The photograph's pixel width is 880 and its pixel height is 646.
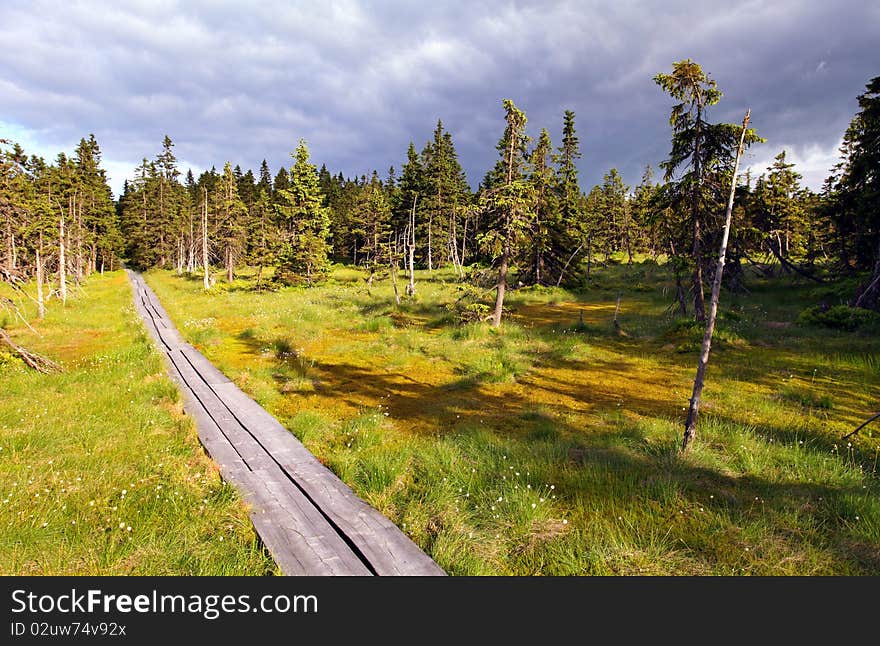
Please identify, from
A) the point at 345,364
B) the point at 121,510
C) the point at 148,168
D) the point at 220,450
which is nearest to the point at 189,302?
the point at 345,364

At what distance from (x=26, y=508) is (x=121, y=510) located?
1167 mm

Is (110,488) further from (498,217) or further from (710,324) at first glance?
(498,217)

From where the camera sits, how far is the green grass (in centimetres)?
472

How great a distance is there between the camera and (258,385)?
12.3m

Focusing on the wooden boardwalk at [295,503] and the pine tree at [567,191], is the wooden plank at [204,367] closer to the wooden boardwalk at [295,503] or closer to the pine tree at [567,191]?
the wooden boardwalk at [295,503]

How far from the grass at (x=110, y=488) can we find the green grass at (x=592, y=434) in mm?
2091

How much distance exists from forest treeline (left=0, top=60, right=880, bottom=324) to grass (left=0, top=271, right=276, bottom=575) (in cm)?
473

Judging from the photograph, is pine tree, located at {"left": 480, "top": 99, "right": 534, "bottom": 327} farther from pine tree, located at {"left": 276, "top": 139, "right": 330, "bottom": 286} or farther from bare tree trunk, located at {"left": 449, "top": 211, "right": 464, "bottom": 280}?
pine tree, located at {"left": 276, "top": 139, "right": 330, "bottom": 286}

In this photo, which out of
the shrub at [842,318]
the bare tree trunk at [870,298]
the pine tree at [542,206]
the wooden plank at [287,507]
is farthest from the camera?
the pine tree at [542,206]

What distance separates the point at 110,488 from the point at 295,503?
8.64 feet

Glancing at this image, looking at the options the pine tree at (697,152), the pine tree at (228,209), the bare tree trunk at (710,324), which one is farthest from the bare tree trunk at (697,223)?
the pine tree at (228,209)

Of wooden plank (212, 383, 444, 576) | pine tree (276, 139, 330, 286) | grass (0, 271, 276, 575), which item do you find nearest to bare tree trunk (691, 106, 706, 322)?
wooden plank (212, 383, 444, 576)

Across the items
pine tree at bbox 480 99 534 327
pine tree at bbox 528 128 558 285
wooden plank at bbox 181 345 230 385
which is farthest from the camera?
pine tree at bbox 528 128 558 285

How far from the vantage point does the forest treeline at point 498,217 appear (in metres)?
17.6
